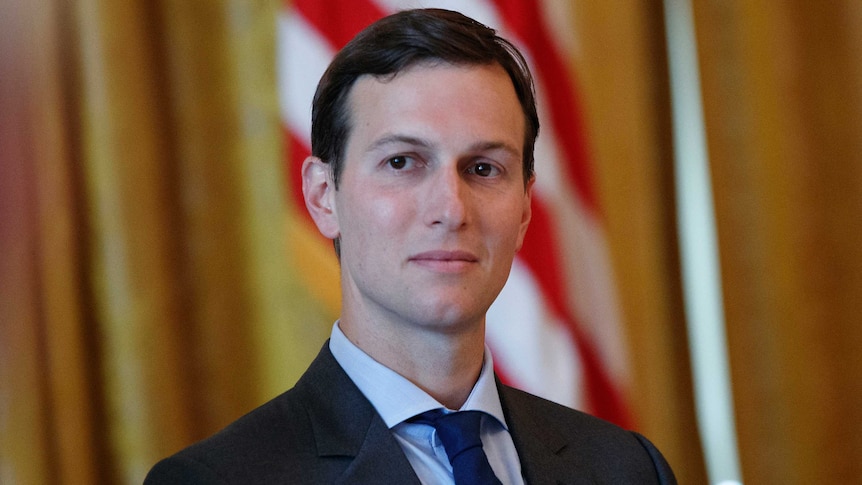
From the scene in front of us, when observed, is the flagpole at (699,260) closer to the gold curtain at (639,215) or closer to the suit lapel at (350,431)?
the gold curtain at (639,215)

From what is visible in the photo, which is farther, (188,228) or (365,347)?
(188,228)

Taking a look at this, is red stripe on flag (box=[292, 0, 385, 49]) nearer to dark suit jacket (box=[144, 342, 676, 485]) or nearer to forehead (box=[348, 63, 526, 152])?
forehead (box=[348, 63, 526, 152])

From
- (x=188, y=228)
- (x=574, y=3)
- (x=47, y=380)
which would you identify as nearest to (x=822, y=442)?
(x=574, y=3)

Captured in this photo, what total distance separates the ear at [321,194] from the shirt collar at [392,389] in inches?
6.5

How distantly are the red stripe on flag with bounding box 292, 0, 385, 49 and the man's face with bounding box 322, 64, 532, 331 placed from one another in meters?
0.74

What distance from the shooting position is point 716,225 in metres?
2.27

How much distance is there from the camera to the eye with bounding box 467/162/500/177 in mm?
1420

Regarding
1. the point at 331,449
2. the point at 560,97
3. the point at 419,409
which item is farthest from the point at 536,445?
the point at 560,97

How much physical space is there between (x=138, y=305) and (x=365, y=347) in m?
0.71

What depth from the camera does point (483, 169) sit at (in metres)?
1.42

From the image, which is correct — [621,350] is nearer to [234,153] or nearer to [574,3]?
[574,3]

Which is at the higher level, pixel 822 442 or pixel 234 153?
pixel 234 153

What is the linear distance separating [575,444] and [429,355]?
1.13 feet

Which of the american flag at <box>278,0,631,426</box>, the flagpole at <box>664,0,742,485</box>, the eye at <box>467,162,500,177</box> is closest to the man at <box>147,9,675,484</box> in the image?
the eye at <box>467,162,500,177</box>
